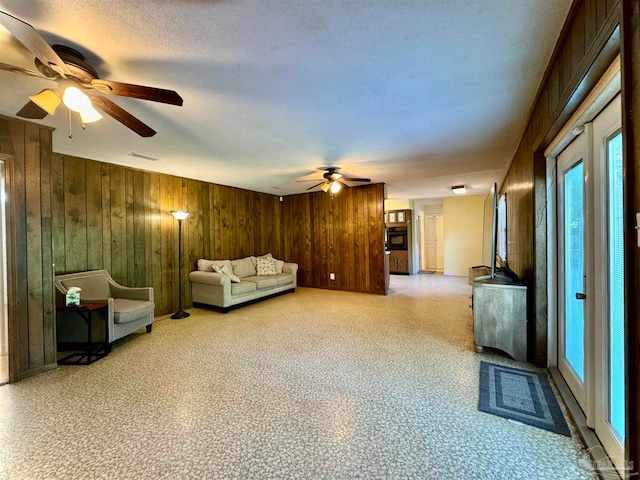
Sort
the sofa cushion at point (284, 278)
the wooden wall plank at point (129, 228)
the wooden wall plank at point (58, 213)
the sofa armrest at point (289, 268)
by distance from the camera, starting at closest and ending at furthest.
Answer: the wooden wall plank at point (58, 213), the wooden wall plank at point (129, 228), the sofa cushion at point (284, 278), the sofa armrest at point (289, 268)

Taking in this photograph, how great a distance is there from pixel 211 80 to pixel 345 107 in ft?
3.55

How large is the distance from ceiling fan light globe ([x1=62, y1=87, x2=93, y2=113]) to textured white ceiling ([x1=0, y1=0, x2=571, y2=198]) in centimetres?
22

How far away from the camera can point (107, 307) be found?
2.99m

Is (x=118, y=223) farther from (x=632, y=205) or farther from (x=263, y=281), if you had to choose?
(x=632, y=205)

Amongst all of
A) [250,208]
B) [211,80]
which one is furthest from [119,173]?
[211,80]

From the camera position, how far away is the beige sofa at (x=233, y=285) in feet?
15.0

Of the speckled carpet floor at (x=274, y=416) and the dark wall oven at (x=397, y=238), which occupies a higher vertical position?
the dark wall oven at (x=397, y=238)

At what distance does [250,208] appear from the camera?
6.37 meters

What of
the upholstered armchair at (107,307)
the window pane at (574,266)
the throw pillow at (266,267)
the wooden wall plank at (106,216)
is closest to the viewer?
the window pane at (574,266)

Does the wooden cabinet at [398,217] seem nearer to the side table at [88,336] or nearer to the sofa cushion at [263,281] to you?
the sofa cushion at [263,281]

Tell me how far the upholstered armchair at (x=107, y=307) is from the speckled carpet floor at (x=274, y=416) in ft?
0.86

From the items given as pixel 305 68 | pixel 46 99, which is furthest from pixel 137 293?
pixel 305 68

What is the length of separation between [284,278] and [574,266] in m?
4.63

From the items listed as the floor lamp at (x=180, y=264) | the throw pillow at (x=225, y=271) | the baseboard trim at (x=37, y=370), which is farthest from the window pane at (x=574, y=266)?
the floor lamp at (x=180, y=264)
